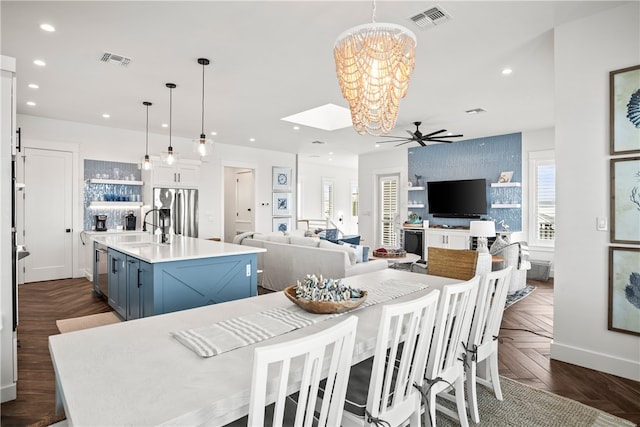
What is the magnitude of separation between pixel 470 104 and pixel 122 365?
17.5 ft

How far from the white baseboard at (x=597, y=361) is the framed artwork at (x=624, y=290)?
24 cm

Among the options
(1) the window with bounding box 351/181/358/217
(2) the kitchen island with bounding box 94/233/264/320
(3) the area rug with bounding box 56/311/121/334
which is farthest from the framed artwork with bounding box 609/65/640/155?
(1) the window with bounding box 351/181/358/217

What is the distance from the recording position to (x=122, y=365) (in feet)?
3.74

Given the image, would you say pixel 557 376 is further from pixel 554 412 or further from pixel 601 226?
pixel 601 226

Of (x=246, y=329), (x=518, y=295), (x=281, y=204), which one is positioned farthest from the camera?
(x=281, y=204)

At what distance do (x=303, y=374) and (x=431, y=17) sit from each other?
2880mm

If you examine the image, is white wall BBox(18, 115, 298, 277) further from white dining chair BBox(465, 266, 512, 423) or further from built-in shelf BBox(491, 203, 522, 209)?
white dining chair BBox(465, 266, 512, 423)

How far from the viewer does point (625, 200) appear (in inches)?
102

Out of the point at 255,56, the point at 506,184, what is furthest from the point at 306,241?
the point at 506,184

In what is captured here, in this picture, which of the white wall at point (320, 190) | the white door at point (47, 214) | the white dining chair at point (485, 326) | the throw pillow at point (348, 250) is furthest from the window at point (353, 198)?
the white dining chair at point (485, 326)

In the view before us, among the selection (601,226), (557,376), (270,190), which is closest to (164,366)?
(557,376)

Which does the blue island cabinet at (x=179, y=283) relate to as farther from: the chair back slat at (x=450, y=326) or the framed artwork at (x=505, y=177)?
the framed artwork at (x=505, y=177)

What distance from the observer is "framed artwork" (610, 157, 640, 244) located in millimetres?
2555

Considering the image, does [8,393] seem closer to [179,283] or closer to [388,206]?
[179,283]
